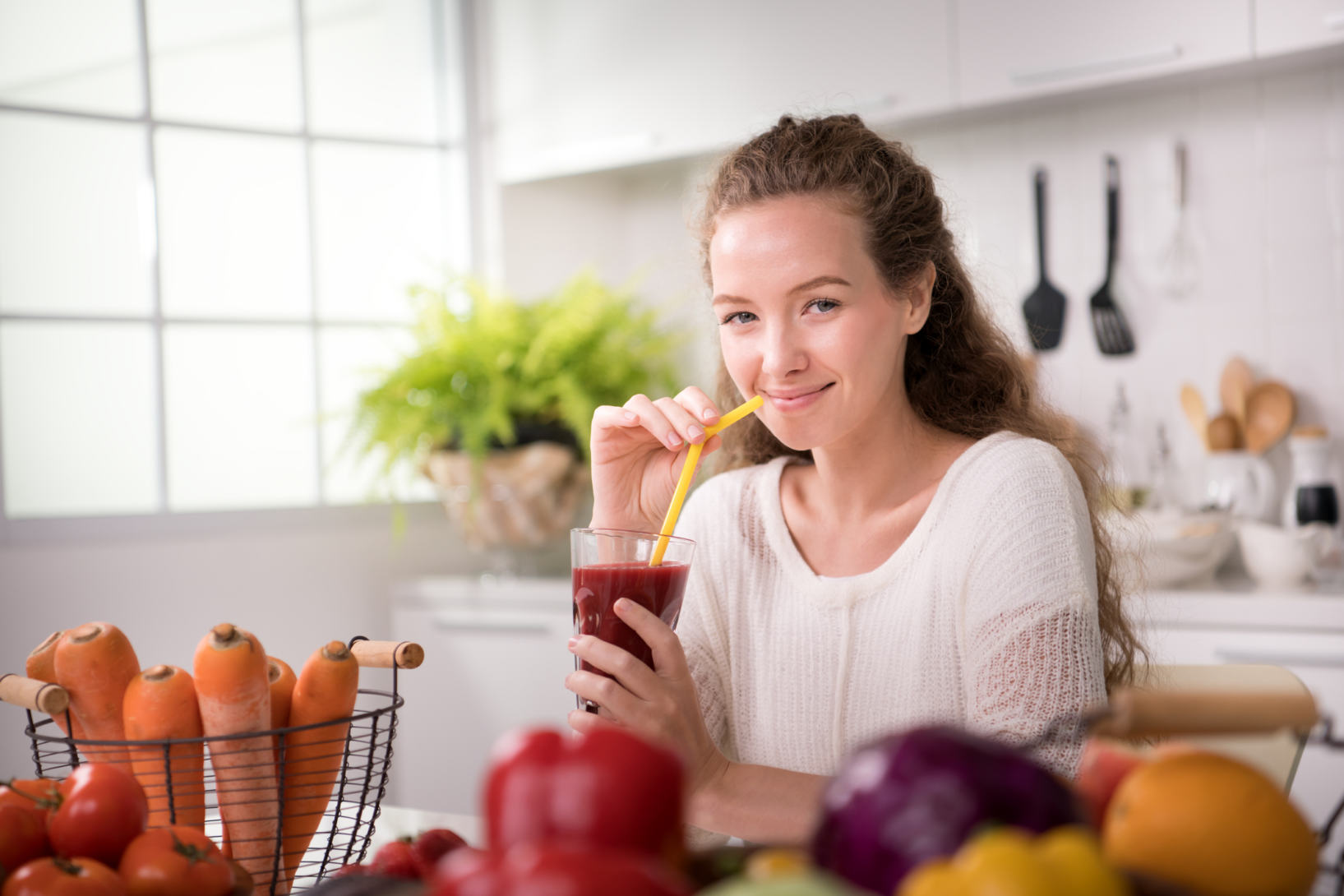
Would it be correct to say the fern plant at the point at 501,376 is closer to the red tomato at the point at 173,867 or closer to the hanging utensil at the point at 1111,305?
the hanging utensil at the point at 1111,305

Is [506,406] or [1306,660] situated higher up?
[506,406]

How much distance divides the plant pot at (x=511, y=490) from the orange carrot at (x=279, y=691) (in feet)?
6.49

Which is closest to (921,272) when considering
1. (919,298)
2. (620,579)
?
(919,298)

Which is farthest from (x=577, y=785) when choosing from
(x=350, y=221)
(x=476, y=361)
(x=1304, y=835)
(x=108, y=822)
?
(x=350, y=221)

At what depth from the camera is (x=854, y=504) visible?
5.27ft

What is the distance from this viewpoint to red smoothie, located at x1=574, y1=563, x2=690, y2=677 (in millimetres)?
1113

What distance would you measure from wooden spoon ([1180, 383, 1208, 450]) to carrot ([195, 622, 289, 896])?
7.71 feet

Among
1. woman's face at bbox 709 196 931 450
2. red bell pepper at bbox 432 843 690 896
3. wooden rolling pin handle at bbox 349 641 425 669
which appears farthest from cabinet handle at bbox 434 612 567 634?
red bell pepper at bbox 432 843 690 896

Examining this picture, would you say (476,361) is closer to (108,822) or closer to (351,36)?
(351,36)

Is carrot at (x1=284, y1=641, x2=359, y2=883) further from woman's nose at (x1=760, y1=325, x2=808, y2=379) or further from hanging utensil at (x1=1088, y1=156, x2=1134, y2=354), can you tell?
hanging utensil at (x1=1088, y1=156, x2=1134, y2=354)

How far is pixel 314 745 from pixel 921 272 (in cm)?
97

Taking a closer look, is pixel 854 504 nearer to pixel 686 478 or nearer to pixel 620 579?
pixel 686 478

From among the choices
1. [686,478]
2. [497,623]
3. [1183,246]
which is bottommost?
[497,623]

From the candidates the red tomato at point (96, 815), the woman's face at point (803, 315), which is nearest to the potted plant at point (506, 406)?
the woman's face at point (803, 315)
